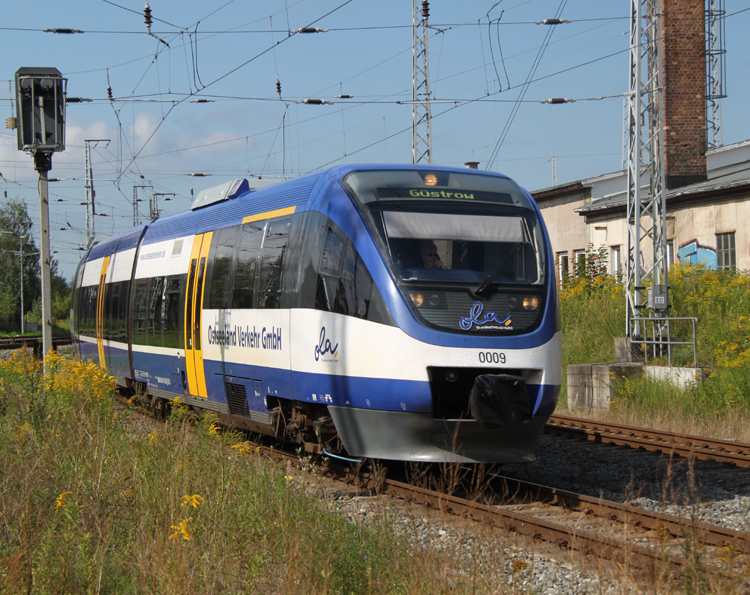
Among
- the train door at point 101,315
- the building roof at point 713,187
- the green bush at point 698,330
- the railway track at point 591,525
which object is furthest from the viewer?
the building roof at point 713,187

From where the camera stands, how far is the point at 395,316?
7684 mm

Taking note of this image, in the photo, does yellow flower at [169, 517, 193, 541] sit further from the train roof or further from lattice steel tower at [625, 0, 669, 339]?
lattice steel tower at [625, 0, 669, 339]

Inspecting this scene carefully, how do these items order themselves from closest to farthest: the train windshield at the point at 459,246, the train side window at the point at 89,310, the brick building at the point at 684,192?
1. the train windshield at the point at 459,246
2. the train side window at the point at 89,310
3. the brick building at the point at 684,192

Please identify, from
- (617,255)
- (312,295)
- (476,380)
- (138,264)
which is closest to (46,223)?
(138,264)

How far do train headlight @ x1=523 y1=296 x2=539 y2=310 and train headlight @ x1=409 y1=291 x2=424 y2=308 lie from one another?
1.08 m

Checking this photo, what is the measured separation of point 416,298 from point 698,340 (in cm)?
997

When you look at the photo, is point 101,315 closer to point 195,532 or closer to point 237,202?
point 237,202

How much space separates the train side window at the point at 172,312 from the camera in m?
12.6

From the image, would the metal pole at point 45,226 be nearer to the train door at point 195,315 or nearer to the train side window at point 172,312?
the train side window at point 172,312

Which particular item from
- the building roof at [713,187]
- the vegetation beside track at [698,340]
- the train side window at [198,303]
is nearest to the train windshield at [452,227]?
the train side window at [198,303]

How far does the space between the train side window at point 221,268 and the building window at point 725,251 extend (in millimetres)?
14981

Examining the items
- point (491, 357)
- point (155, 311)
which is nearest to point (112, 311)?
point (155, 311)

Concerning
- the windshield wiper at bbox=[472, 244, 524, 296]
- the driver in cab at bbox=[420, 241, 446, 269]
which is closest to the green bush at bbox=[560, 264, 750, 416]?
the windshield wiper at bbox=[472, 244, 524, 296]

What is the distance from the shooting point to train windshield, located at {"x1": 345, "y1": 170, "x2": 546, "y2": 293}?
26.4ft
